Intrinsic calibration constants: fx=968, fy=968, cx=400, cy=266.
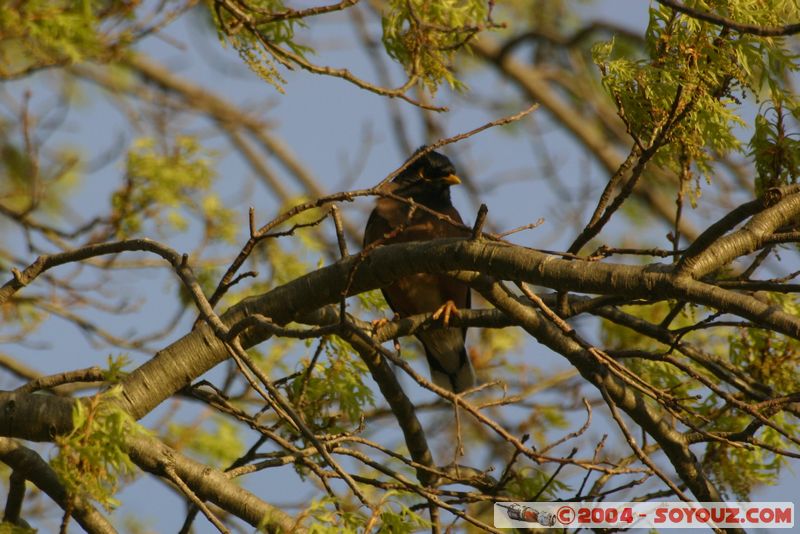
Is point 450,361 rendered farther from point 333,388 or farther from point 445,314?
point 445,314

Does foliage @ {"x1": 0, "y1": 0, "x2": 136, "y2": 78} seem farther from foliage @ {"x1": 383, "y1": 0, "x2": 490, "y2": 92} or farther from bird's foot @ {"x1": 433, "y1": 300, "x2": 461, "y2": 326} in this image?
bird's foot @ {"x1": 433, "y1": 300, "x2": 461, "y2": 326}

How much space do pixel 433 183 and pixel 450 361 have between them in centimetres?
102

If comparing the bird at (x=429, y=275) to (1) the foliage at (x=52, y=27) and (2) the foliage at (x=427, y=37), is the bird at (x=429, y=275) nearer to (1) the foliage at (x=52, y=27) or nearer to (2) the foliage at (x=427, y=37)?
(2) the foliage at (x=427, y=37)

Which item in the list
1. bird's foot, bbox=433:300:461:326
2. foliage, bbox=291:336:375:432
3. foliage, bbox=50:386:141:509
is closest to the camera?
foliage, bbox=50:386:141:509

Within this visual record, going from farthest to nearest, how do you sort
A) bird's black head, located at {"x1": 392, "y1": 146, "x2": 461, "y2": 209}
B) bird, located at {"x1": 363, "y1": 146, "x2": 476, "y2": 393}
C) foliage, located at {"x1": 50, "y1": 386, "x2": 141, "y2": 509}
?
bird's black head, located at {"x1": 392, "y1": 146, "x2": 461, "y2": 209} → bird, located at {"x1": 363, "y1": 146, "x2": 476, "y2": 393} → foliage, located at {"x1": 50, "y1": 386, "x2": 141, "y2": 509}

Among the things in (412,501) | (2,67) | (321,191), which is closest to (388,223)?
(412,501)

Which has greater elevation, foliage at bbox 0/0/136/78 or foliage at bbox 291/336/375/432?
foliage at bbox 0/0/136/78

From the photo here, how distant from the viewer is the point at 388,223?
488 centimetres

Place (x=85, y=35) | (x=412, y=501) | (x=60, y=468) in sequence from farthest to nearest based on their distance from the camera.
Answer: (x=412, y=501), (x=85, y=35), (x=60, y=468)

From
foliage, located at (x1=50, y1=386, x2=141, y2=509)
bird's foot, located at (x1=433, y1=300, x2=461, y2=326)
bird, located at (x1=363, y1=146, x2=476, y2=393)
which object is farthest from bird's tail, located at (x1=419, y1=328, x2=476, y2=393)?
foliage, located at (x1=50, y1=386, x2=141, y2=509)

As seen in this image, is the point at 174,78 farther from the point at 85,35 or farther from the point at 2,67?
the point at 85,35

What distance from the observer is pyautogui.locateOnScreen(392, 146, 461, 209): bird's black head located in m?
5.43

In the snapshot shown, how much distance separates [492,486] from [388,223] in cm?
208

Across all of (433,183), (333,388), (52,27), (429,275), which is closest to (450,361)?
(429,275)
